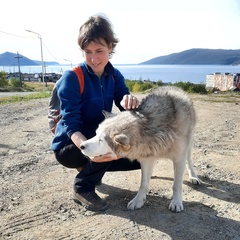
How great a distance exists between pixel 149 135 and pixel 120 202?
43.0 inches

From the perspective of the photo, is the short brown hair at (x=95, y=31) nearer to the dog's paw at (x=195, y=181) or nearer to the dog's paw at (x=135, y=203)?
the dog's paw at (x=135, y=203)

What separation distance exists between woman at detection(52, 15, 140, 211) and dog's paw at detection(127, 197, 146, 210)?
30 cm

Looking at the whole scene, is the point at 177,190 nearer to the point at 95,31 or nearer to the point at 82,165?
the point at 82,165

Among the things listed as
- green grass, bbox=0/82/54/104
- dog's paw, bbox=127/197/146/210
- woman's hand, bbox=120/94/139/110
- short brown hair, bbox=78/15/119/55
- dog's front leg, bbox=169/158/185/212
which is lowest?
green grass, bbox=0/82/54/104

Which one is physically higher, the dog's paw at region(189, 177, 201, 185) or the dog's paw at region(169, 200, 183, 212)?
the dog's paw at region(169, 200, 183, 212)

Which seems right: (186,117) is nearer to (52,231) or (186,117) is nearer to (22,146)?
(52,231)

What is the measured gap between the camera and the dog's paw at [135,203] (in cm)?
356

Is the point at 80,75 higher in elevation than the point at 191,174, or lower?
higher

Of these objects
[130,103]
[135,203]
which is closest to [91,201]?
[135,203]

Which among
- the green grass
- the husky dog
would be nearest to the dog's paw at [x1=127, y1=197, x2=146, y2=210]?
the husky dog

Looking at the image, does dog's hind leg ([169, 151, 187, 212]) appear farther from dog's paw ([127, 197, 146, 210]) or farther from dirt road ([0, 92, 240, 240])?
dog's paw ([127, 197, 146, 210])

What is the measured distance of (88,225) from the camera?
3.18m

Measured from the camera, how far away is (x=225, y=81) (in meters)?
30.4

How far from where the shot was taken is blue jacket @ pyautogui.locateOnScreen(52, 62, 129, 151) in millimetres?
3391
